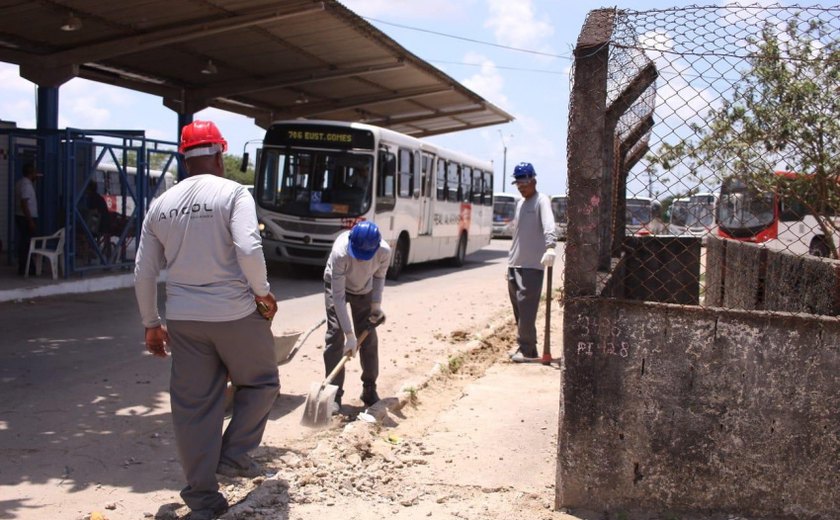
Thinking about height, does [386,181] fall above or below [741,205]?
above

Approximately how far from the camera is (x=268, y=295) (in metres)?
4.40

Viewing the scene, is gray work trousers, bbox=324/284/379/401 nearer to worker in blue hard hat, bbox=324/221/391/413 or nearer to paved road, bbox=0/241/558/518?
worker in blue hard hat, bbox=324/221/391/413

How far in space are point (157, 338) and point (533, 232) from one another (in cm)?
515

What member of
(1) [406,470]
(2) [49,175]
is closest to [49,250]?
(2) [49,175]

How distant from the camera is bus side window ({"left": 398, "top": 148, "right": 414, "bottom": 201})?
18.2 m

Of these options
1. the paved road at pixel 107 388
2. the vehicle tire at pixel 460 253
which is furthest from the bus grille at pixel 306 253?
the vehicle tire at pixel 460 253

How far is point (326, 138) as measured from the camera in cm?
1706

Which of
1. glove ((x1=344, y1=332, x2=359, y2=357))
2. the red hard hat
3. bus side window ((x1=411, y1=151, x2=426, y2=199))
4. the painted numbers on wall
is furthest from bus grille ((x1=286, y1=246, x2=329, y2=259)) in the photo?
the painted numbers on wall

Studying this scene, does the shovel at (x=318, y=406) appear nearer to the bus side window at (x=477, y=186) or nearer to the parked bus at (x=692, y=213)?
the parked bus at (x=692, y=213)

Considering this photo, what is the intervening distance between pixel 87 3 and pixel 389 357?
721cm

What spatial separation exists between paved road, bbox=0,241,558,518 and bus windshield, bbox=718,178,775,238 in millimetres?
3152

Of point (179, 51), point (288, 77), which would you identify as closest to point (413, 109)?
point (288, 77)

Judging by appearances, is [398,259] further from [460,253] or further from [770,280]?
[770,280]

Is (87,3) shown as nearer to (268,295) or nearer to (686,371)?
(268,295)
